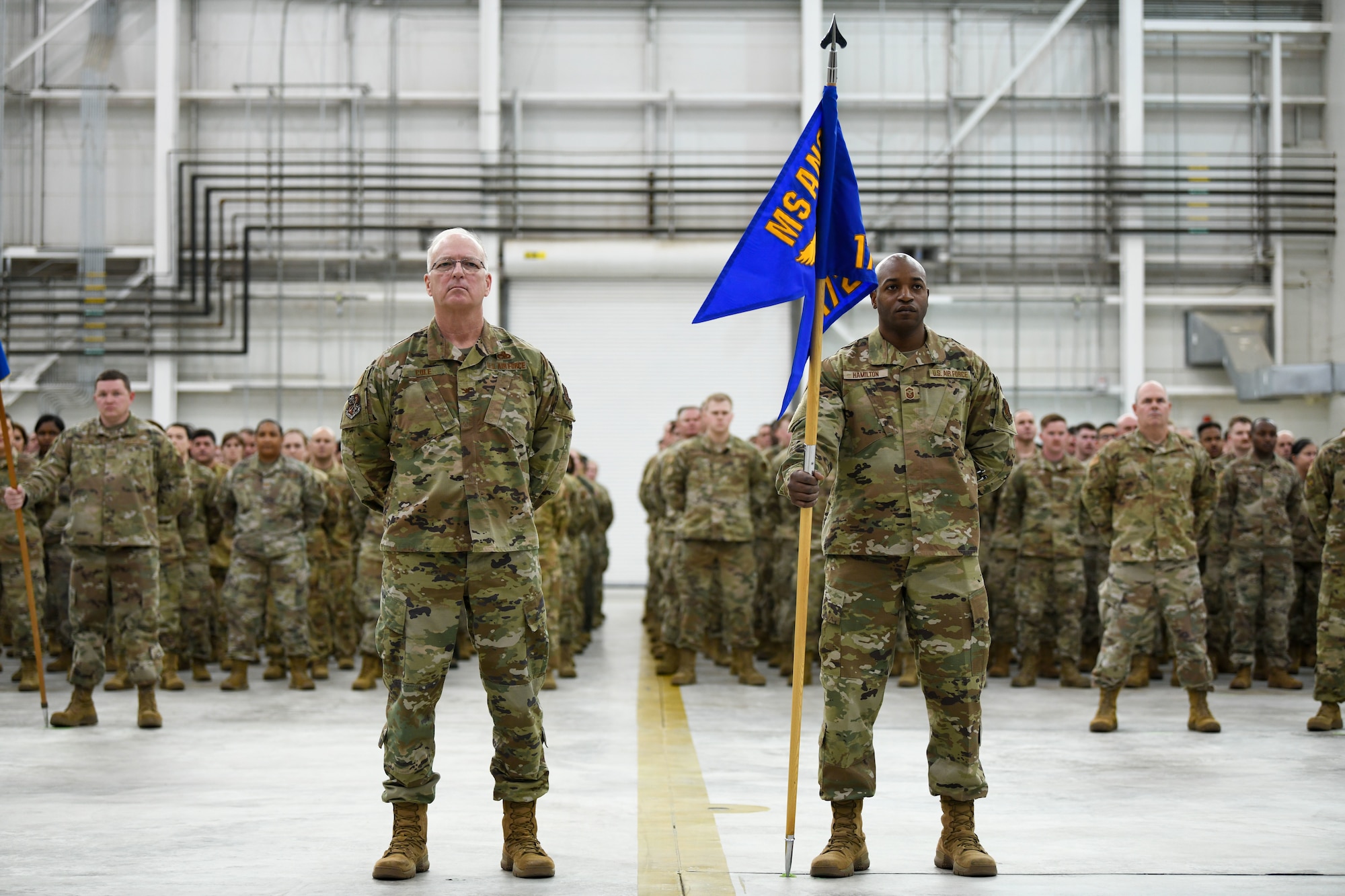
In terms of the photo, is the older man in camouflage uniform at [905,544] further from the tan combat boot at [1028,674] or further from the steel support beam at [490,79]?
the steel support beam at [490,79]

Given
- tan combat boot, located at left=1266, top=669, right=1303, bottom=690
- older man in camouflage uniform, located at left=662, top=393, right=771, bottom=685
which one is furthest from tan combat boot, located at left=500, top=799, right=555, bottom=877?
tan combat boot, located at left=1266, top=669, right=1303, bottom=690

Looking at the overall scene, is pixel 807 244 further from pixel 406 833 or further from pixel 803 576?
pixel 406 833

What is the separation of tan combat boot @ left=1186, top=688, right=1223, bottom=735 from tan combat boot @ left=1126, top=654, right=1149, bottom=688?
223cm

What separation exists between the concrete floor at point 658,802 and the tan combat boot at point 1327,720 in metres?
0.16

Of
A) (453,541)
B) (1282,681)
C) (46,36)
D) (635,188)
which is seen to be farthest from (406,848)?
(46,36)

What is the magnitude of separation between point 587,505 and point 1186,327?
9.83 meters

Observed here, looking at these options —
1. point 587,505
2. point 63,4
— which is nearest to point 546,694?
point 587,505

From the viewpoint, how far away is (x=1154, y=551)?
810 cm

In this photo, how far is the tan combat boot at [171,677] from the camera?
10.2 metres

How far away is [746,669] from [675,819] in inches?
200

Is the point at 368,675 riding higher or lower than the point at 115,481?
lower

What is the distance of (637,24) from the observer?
63.1 feet

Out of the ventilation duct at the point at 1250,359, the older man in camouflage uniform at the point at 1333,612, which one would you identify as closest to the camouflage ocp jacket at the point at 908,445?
the older man in camouflage uniform at the point at 1333,612

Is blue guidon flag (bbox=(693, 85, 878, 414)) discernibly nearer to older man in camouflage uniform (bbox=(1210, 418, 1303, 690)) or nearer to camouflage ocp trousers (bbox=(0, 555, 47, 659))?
older man in camouflage uniform (bbox=(1210, 418, 1303, 690))
